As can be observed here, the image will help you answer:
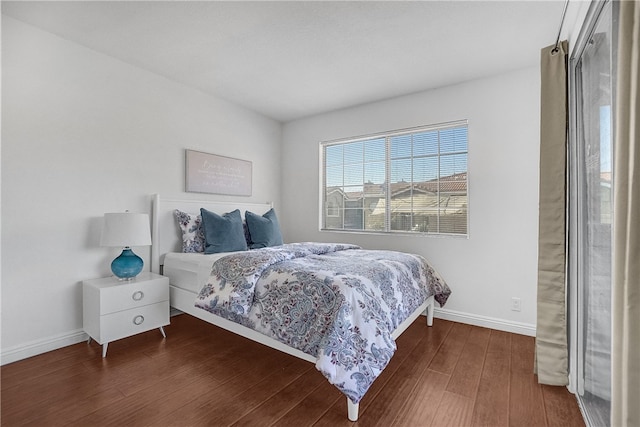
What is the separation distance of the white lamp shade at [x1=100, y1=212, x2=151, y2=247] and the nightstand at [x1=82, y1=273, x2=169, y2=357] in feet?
1.11

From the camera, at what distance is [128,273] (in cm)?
247

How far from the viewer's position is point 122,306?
7.71 ft

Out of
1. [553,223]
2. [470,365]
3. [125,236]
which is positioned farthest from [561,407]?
[125,236]

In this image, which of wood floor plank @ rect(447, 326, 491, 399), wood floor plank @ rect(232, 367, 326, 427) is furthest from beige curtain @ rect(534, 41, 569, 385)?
wood floor plank @ rect(232, 367, 326, 427)

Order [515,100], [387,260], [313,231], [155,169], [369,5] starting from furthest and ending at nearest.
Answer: [313,231] → [155,169] → [515,100] → [387,260] → [369,5]

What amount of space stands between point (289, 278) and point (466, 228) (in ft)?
6.82

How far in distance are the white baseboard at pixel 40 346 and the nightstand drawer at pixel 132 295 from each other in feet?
1.60

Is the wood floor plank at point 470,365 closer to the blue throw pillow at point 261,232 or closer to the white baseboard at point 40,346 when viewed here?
the blue throw pillow at point 261,232

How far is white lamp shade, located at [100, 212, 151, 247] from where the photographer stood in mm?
2346

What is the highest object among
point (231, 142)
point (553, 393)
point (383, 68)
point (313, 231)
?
point (383, 68)

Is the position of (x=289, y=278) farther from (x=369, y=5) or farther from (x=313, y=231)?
(x=313, y=231)

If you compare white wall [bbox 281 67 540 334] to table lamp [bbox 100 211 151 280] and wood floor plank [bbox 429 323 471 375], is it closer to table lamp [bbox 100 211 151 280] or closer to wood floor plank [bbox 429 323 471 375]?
wood floor plank [bbox 429 323 471 375]

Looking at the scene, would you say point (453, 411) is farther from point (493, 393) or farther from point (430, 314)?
point (430, 314)

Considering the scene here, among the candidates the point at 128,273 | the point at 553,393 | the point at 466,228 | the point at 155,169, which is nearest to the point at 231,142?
the point at 155,169
